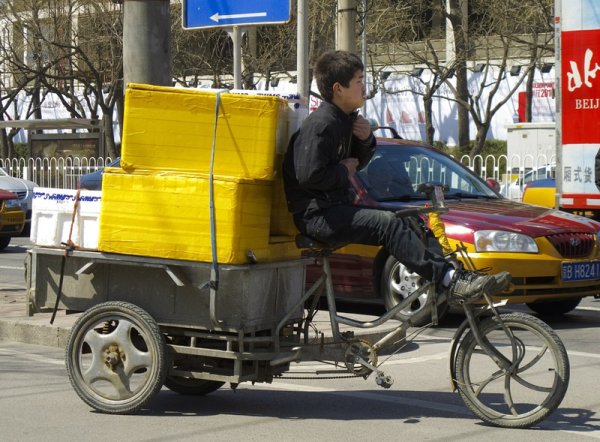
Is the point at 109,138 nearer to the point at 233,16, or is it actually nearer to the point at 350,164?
the point at 233,16

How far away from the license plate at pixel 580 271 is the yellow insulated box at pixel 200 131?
4531 mm

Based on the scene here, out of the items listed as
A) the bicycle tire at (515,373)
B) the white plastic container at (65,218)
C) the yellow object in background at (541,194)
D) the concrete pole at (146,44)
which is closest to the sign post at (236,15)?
the concrete pole at (146,44)

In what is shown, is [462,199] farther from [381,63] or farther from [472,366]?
[381,63]

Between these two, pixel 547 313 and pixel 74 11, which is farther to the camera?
pixel 74 11

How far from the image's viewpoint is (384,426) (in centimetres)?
618

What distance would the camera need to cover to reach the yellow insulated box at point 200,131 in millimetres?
6160

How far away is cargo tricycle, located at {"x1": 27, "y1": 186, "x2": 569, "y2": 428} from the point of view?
6.06 m

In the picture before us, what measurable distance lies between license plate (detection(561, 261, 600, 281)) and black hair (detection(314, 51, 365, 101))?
447 centimetres

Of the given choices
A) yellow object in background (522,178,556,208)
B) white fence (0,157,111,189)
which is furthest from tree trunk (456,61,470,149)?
yellow object in background (522,178,556,208)

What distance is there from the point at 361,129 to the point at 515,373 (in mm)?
1581

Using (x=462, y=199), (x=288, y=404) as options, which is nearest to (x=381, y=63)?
(x=462, y=199)

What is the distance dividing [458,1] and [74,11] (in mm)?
11772

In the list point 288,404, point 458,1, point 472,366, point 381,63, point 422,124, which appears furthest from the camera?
point 422,124

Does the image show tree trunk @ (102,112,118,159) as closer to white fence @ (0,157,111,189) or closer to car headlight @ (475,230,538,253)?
white fence @ (0,157,111,189)
